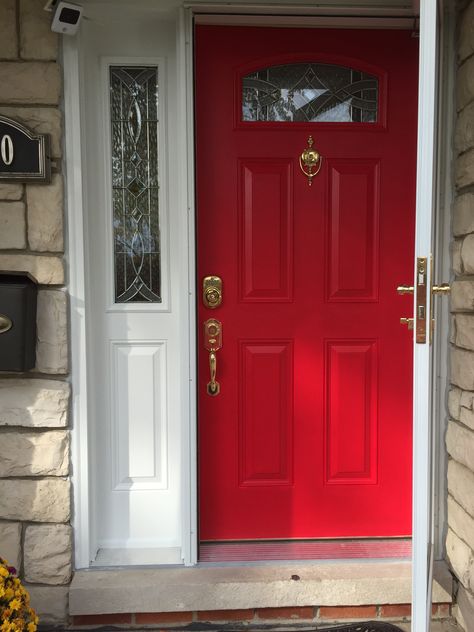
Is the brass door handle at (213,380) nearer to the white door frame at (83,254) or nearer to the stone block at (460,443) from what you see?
the white door frame at (83,254)

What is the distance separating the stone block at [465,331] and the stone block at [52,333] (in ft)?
4.94

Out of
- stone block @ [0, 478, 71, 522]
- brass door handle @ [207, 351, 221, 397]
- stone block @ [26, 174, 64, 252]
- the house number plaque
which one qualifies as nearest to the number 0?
the house number plaque

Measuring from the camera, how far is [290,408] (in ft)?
7.44

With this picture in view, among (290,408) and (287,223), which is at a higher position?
(287,223)

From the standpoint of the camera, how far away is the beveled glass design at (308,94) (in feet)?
7.11

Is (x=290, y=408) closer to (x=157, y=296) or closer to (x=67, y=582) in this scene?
(x=157, y=296)

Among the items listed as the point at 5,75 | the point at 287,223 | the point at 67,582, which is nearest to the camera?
the point at 5,75

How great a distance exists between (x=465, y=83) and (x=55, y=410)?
6.47 ft

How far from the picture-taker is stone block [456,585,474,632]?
1987 millimetres

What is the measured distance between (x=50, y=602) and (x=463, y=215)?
85.2 inches

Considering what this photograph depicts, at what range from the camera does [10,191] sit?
1944mm

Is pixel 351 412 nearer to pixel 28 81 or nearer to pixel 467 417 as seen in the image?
pixel 467 417

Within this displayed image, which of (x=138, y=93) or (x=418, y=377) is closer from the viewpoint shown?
(x=418, y=377)

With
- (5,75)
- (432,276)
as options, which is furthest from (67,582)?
(5,75)
